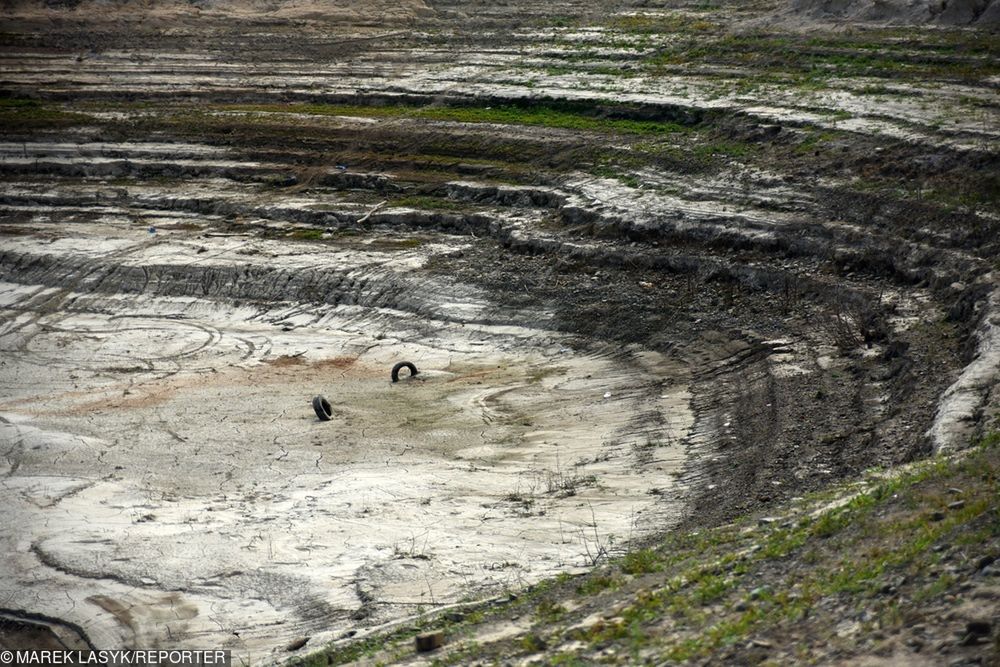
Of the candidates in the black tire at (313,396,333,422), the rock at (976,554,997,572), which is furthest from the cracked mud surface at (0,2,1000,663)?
the rock at (976,554,997,572)

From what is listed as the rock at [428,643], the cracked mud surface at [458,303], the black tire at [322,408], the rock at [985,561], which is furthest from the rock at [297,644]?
the black tire at [322,408]

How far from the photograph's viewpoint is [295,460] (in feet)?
67.5

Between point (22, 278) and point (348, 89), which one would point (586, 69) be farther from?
point (22, 278)

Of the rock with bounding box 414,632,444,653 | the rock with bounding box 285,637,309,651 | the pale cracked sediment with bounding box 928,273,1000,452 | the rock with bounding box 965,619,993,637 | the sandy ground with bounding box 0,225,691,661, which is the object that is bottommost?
the sandy ground with bounding box 0,225,691,661

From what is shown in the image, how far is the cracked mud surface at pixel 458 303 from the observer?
1681cm

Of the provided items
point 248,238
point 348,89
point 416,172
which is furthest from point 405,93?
point 248,238

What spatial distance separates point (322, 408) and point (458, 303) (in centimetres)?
621

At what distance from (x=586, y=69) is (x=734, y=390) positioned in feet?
65.2

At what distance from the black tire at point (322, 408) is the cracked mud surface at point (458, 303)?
40cm

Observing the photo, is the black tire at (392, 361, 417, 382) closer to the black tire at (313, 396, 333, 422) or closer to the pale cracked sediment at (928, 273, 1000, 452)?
the black tire at (313, 396, 333, 422)

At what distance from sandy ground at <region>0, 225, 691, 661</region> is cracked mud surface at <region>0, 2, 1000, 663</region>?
0.25ft

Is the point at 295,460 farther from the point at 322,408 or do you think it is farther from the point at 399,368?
the point at 399,368

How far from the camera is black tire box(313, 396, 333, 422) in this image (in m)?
22.3

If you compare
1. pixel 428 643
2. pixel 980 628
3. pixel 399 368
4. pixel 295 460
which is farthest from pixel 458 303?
pixel 980 628
